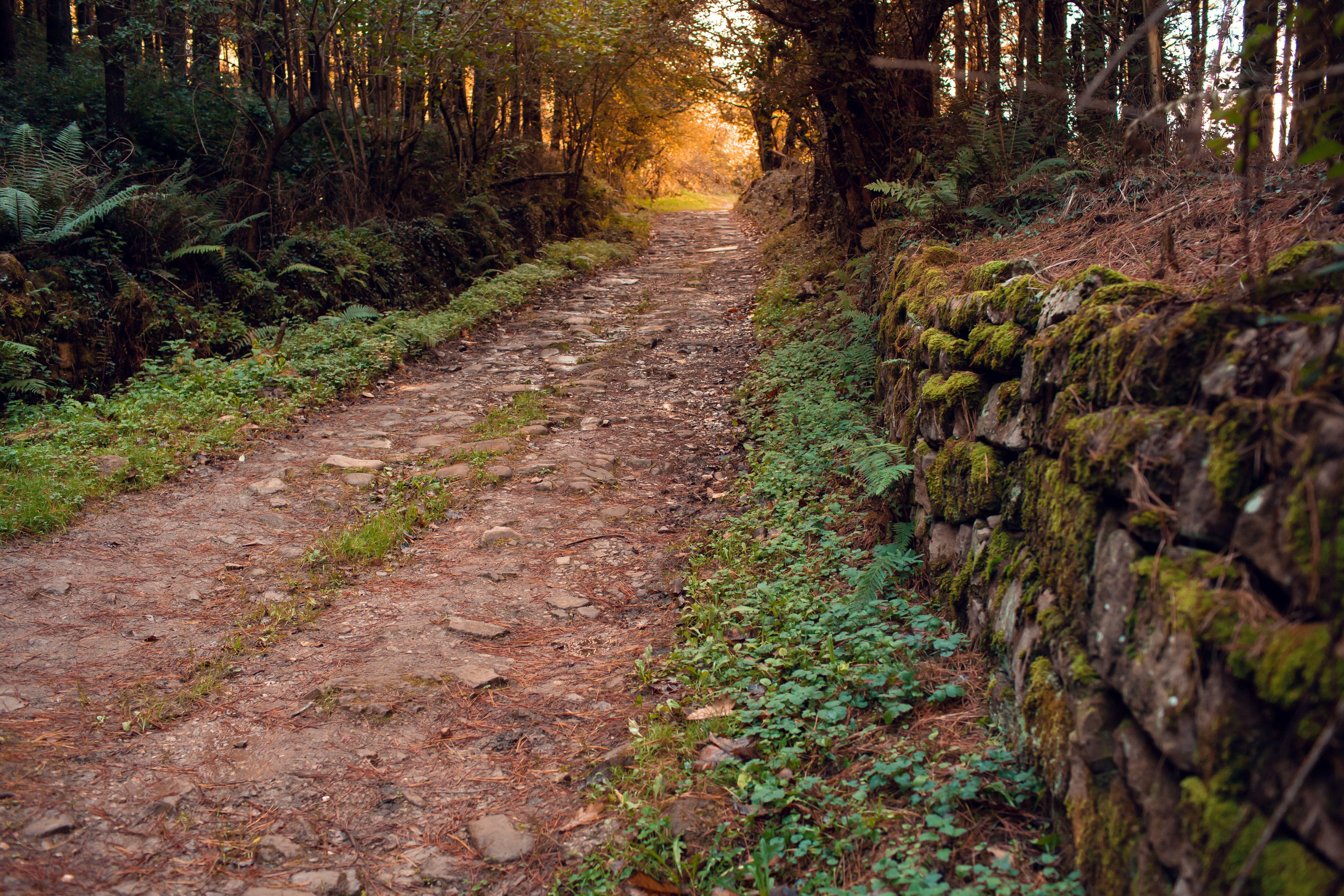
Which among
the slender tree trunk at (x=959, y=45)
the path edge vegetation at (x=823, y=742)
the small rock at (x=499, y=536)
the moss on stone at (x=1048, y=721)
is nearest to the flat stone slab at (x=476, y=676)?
the path edge vegetation at (x=823, y=742)

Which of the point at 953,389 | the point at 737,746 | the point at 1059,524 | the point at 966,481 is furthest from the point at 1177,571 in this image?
the point at 953,389

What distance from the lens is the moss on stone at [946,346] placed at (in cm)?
359

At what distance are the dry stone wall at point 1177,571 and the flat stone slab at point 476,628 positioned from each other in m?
2.22

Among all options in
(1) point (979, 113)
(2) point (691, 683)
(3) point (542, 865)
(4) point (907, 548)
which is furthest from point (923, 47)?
(3) point (542, 865)

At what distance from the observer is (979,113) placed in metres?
6.14

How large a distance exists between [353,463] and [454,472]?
790 mm

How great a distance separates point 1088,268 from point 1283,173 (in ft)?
5.22

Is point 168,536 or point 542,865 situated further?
point 168,536

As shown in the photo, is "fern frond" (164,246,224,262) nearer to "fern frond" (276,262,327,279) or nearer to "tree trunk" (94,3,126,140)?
"fern frond" (276,262,327,279)

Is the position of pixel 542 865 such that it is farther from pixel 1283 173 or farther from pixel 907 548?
pixel 1283 173

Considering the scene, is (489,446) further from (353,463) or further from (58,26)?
(58,26)

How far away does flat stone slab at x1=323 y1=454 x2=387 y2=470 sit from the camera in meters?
5.79

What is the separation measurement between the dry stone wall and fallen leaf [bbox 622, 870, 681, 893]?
3.64 ft

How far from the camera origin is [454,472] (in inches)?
A: 228
